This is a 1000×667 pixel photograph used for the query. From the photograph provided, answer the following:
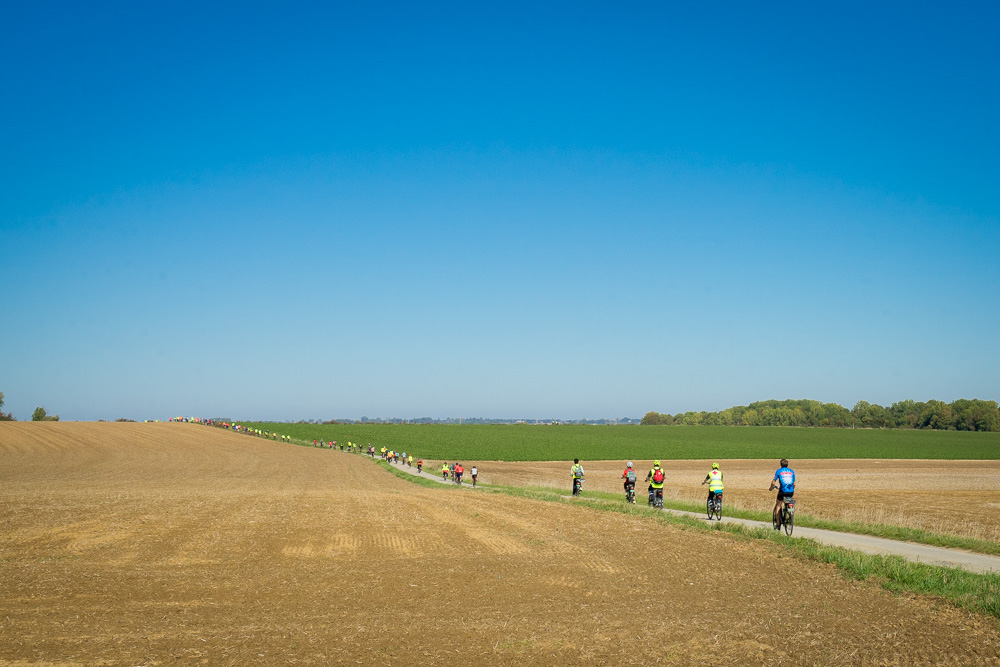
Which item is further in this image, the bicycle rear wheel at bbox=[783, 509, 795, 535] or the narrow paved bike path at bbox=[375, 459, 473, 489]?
the narrow paved bike path at bbox=[375, 459, 473, 489]

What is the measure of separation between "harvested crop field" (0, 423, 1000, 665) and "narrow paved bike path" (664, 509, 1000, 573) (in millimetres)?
1938

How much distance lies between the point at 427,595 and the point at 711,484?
1087 cm

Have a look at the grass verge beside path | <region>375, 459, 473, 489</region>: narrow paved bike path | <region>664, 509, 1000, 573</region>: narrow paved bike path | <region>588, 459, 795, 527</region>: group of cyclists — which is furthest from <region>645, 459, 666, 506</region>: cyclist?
<region>375, 459, 473, 489</region>: narrow paved bike path

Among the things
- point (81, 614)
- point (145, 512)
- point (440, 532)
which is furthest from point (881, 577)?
point (145, 512)

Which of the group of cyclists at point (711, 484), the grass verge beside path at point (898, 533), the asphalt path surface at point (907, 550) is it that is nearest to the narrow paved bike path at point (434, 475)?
the group of cyclists at point (711, 484)

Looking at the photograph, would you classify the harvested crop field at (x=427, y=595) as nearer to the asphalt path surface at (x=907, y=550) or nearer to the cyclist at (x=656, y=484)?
the asphalt path surface at (x=907, y=550)

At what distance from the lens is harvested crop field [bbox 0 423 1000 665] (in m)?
8.34

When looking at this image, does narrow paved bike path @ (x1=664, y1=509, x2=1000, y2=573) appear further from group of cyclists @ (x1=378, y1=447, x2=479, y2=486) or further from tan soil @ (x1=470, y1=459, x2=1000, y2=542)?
group of cyclists @ (x1=378, y1=447, x2=479, y2=486)

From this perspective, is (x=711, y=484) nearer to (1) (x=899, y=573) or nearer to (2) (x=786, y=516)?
(2) (x=786, y=516)

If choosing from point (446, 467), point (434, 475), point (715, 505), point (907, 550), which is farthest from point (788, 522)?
point (434, 475)

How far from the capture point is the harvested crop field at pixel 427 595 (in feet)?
27.4

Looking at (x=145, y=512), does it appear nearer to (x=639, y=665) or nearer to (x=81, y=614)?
(x=81, y=614)

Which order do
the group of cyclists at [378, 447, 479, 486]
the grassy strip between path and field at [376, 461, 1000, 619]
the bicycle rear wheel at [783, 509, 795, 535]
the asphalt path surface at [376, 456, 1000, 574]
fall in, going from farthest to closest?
the group of cyclists at [378, 447, 479, 486], the bicycle rear wheel at [783, 509, 795, 535], the asphalt path surface at [376, 456, 1000, 574], the grassy strip between path and field at [376, 461, 1000, 619]

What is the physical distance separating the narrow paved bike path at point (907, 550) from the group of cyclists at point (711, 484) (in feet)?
3.48
